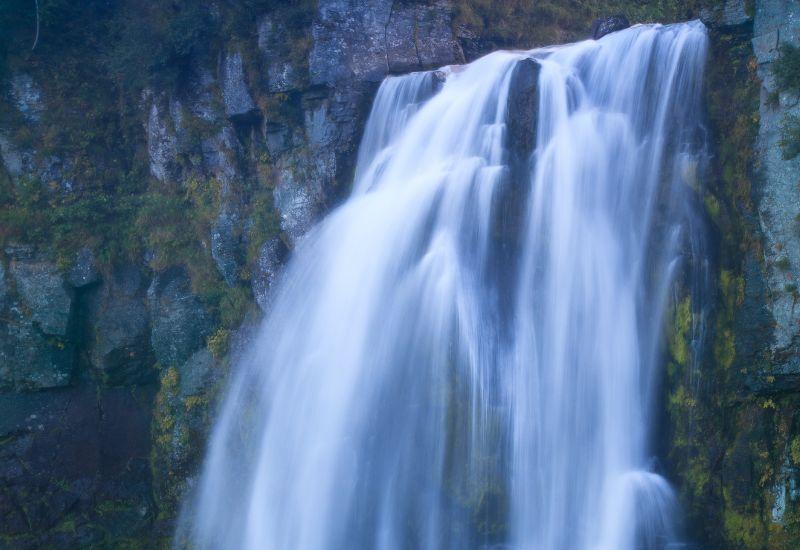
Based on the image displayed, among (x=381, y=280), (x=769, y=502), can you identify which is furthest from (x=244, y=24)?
(x=769, y=502)

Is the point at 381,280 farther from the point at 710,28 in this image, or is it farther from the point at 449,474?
the point at 710,28

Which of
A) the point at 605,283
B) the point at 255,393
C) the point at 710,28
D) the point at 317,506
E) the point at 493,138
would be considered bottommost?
the point at 317,506

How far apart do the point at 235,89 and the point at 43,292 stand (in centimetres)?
464

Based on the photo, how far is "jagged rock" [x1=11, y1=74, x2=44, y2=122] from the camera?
1334cm

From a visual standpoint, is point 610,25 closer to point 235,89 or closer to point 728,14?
point 728,14

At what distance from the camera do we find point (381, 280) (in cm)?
955

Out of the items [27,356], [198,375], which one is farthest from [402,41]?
[27,356]

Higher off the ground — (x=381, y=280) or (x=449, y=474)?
(x=381, y=280)

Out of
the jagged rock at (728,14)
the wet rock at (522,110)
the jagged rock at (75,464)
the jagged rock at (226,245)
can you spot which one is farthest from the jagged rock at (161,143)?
the jagged rock at (728,14)

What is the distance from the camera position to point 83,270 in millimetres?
12578

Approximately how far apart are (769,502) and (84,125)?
40.4 feet

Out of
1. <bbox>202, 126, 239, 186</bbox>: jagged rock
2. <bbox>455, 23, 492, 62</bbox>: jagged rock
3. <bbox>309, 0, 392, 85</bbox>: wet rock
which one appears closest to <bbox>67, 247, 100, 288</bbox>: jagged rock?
<bbox>202, 126, 239, 186</bbox>: jagged rock

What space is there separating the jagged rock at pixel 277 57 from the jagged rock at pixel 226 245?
229 centimetres

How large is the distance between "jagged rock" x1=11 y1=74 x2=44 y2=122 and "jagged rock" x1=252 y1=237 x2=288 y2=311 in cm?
520
